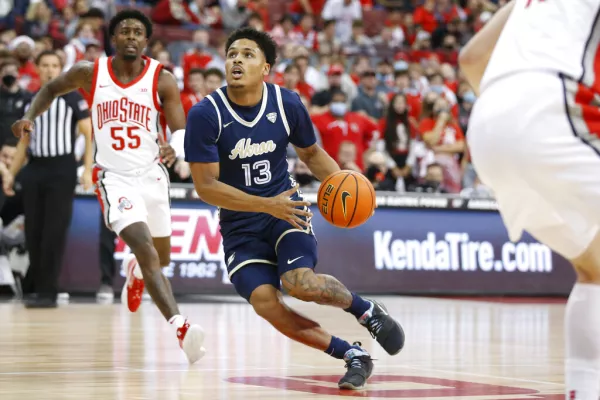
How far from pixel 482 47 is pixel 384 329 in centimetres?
232

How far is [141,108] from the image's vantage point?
7941 millimetres

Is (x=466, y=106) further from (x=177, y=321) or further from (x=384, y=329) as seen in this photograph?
(x=384, y=329)

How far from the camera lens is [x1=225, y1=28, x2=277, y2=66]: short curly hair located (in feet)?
20.7

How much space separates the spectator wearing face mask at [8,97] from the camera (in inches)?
493

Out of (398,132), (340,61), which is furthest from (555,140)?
(340,61)

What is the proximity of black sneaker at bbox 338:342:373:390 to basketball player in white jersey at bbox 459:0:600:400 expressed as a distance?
2171mm

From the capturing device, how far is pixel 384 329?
5.89 m

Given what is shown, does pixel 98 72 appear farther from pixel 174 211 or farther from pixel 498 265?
pixel 498 265

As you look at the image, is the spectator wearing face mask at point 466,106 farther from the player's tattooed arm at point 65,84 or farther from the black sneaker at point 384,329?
the black sneaker at point 384,329

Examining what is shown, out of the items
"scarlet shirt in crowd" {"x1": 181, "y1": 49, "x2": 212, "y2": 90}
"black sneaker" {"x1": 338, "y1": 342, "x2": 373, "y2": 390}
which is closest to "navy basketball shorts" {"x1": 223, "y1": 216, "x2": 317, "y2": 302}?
"black sneaker" {"x1": 338, "y1": 342, "x2": 373, "y2": 390}

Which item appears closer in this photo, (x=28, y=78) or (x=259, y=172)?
(x=259, y=172)

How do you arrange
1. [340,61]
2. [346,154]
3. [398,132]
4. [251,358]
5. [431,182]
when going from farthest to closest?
[340,61] → [398,132] → [431,182] → [346,154] → [251,358]

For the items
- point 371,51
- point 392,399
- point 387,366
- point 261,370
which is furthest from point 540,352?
point 371,51

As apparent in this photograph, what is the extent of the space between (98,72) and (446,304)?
241 inches
